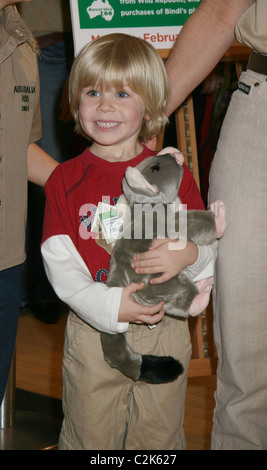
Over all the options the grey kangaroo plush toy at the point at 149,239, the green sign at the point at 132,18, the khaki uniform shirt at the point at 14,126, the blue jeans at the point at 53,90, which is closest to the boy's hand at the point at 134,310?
the grey kangaroo plush toy at the point at 149,239

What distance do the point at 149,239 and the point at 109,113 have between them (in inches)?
12.3

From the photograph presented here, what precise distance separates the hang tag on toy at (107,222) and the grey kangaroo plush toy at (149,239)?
0.02 m

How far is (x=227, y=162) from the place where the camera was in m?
1.54

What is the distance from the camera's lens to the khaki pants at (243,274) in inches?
58.6

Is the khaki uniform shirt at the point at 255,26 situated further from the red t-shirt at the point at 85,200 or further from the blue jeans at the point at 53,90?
the blue jeans at the point at 53,90

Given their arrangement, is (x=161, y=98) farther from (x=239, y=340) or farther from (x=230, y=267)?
(x=239, y=340)

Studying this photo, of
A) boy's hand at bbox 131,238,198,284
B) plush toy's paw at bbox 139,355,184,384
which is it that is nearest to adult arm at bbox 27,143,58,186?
boy's hand at bbox 131,238,198,284

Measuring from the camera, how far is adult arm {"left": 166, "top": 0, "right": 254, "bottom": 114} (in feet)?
5.19

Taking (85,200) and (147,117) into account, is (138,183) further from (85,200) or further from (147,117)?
(147,117)

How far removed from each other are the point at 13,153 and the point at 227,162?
1.74ft

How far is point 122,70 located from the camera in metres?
1.45

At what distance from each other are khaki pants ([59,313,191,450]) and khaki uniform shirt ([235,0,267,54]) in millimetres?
680

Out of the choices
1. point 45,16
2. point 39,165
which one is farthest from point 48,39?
point 39,165
